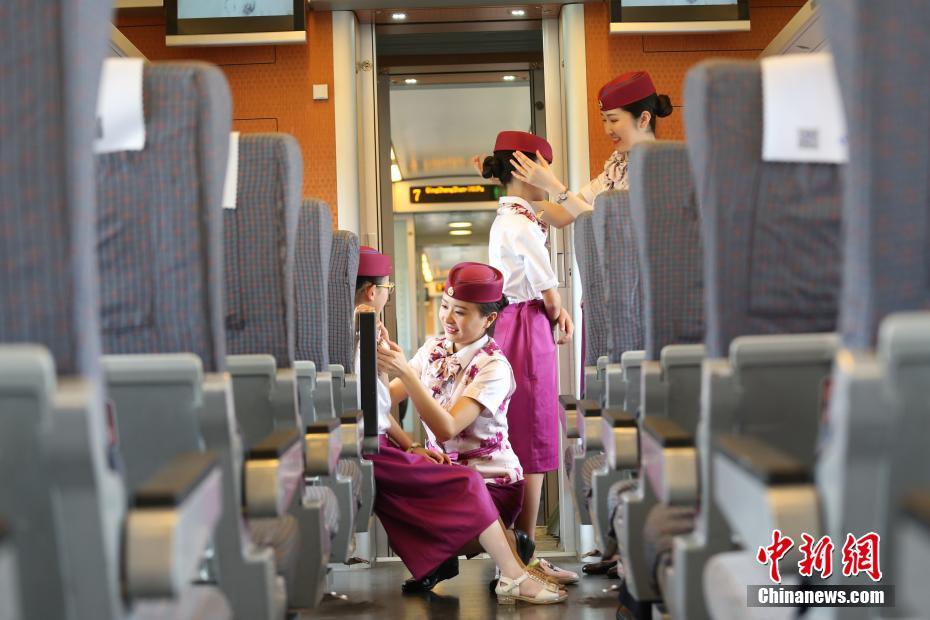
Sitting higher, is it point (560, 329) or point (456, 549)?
point (560, 329)

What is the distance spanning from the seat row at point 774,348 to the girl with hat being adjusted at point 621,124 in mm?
1765

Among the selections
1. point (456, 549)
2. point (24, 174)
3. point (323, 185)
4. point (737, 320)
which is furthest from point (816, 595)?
point (323, 185)

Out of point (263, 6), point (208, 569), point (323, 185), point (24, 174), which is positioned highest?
point (263, 6)

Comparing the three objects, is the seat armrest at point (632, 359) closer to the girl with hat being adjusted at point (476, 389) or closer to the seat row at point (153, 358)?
the seat row at point (153, 358)

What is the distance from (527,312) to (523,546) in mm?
1201

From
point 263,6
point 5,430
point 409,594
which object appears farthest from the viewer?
point 263,6

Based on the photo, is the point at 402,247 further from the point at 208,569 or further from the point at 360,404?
the point at 208,569

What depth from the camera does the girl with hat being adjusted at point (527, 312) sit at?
14.6ft

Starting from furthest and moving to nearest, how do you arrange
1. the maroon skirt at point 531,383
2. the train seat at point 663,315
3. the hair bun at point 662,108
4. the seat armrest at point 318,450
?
the maroon skirt at point 531,383 → the hair bun at point 662,108 → the seat armrest at point 318,450 → the train seat at point 663,315

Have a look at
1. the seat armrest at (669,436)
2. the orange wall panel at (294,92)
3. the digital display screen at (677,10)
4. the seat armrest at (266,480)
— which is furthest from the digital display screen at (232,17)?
the seat armrest at (669,436)

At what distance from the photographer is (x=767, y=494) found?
1226 millimetres

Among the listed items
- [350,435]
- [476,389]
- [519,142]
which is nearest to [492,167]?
[519,142]

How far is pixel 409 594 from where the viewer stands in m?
3.89

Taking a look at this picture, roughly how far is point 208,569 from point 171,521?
0.64 m
